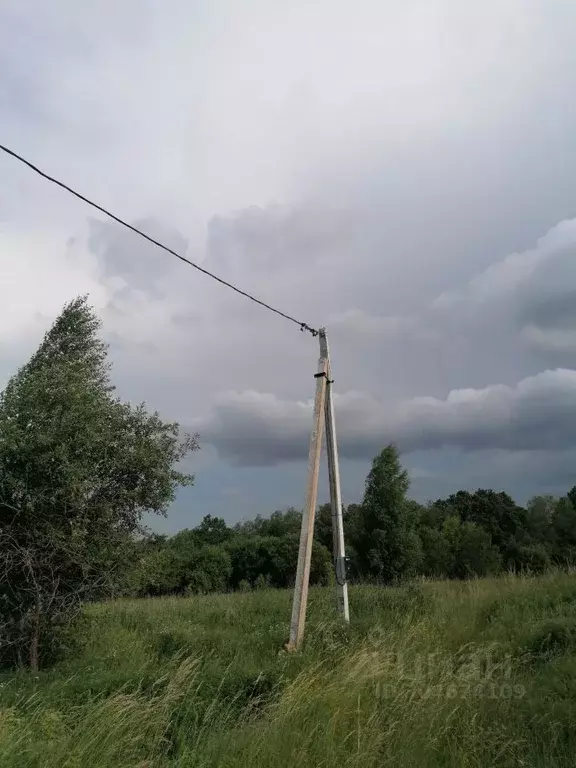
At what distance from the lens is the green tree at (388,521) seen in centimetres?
2703

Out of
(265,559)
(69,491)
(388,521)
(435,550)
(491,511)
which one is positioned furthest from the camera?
(491,511)

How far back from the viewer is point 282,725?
4.82m

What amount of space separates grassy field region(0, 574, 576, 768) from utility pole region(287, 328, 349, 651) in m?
0.38

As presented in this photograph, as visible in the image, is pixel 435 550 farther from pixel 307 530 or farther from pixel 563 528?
pixel 307 530

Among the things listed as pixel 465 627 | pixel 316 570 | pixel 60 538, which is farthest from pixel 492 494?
pixel 60 538

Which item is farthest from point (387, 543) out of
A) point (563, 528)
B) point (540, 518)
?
point (540, 518)

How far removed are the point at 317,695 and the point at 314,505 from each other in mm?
Answer: 3161

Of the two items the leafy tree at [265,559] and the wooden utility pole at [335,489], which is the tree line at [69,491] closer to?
the wooden utility pole at [335,489]

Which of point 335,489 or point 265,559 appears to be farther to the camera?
point 265,559

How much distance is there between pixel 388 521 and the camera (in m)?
27.3

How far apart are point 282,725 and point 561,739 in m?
2.54

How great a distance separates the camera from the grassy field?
14.8ft

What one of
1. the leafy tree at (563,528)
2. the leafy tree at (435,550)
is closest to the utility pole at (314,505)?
the leafy tree at (435,550)

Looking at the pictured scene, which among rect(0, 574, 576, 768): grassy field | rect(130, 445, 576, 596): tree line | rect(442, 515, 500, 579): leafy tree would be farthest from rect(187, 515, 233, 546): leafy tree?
rect(0, 574, 576, 768): grassy field
